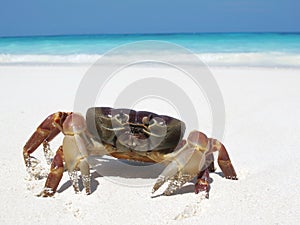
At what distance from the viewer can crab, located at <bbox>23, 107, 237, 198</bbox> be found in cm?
294

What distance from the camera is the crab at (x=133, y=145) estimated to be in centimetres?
294

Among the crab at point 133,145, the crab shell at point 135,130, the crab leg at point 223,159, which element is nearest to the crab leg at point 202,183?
the crab at point 133,145

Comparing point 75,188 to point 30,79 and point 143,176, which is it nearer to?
A: point 143,176

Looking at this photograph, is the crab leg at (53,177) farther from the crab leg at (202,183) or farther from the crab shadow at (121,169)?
the crab leg at (202,183)

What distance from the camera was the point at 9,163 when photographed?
3861 millimetres

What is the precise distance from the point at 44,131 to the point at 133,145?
82 cm

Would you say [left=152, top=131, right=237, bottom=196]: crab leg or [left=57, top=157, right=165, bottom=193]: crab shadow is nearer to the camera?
[left=152, top=131, right=237, bottom=196]: crab leg

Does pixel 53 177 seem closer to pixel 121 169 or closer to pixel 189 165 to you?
pixel 121 169

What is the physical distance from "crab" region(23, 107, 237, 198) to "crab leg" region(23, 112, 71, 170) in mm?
165

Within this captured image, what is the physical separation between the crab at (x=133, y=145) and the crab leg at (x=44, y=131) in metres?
0.17

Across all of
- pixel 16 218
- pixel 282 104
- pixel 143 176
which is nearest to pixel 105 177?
pixel 143 176

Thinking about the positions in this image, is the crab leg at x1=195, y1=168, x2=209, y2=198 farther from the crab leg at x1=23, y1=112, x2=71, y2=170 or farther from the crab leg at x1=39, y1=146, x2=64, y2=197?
the crab leg at x1=23, y1=112, x2=71, y2=170

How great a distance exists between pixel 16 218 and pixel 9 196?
1.22 ft

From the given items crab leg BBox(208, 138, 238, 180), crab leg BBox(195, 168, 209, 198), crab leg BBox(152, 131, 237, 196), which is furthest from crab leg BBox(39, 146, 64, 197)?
crab leg BBox(208, 138, 238, 180)
